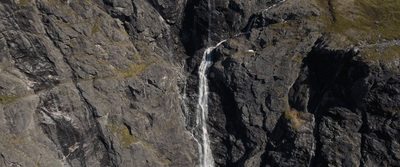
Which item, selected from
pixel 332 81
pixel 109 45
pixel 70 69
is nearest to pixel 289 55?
pixel 332 81

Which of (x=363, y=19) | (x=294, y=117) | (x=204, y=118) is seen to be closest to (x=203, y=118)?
(x=204, y=118)

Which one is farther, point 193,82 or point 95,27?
point 193,82

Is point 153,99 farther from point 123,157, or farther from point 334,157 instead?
point 334,157

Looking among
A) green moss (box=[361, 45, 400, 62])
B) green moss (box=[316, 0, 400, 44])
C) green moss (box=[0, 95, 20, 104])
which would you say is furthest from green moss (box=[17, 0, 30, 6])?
green moss (box=[361, 45, 400, 62])

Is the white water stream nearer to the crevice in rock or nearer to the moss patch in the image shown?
the moss patch

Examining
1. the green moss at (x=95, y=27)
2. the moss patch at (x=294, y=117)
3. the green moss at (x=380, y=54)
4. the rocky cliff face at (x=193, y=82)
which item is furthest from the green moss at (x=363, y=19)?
the green moss at (x=95, y=27)

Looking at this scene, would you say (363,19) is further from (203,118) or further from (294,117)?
(203,118)
